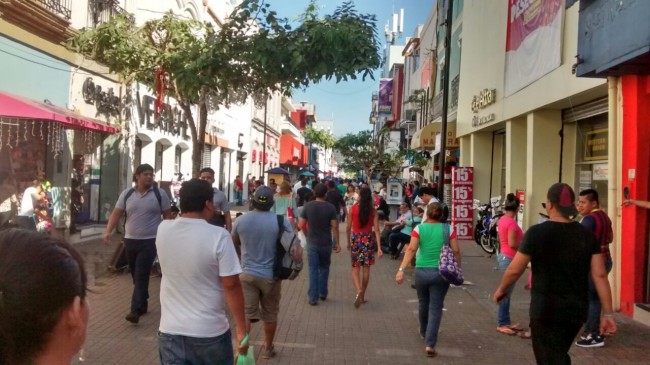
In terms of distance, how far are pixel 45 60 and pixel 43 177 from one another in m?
2.46

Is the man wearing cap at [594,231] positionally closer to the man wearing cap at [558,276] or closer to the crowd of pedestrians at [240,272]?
the crowd of pedestrians at [240,272]

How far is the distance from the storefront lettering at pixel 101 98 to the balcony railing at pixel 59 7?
6.07 ft

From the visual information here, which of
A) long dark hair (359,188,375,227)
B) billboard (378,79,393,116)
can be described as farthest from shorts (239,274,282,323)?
billboard (378,79,393,116)

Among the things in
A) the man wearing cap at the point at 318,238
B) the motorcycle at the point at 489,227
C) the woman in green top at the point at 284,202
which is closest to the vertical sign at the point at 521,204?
the motorcycle at the point at 489,227

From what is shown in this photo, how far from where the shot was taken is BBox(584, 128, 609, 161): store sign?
10.7 metres

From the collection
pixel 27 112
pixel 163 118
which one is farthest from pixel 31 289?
pixel 163 118

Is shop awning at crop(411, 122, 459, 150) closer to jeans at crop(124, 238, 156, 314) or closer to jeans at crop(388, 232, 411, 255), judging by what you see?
jeans at crop(388, 232, 411, 255)

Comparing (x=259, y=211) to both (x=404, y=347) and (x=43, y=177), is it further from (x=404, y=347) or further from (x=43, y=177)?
(x=43, y=177)

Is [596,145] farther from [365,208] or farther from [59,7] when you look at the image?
[59,7]

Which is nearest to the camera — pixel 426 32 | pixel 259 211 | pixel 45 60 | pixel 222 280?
pixel 222 280

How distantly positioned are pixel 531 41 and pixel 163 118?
41.7 ft

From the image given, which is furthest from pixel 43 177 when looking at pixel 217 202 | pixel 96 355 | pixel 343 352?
pixel 343 352

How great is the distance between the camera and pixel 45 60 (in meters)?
13.0

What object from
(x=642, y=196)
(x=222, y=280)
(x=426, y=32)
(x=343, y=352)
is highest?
(x=426, y=32)
